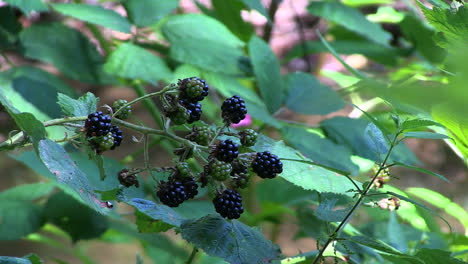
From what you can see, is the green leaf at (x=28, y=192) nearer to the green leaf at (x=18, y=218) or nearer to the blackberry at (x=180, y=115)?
the green leaf at (x=18, y=218)

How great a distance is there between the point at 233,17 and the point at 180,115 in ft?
3.05

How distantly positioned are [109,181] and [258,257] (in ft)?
1.57

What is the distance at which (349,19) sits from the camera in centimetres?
150

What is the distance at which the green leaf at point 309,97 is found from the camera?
4.28ft

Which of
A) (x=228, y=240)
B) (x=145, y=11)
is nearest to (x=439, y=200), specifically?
(x=228, y=240)

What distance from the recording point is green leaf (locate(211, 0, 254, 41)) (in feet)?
5.10

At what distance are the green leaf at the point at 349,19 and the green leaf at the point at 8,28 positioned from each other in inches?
28.8

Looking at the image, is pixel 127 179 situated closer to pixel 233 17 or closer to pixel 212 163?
pixel 212 163

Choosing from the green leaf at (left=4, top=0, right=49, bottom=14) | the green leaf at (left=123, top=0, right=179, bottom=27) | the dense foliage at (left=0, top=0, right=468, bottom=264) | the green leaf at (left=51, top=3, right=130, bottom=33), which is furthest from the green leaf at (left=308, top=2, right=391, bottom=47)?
the green leaf at (left=4, top=0, right=49, bottom=14)

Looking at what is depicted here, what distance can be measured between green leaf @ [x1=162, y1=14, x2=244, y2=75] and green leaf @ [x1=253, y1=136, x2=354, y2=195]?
0.56m

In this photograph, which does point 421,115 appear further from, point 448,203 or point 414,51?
point 414,51

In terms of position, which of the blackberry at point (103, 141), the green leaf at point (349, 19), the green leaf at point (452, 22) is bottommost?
the green leaf at point (349, 19)

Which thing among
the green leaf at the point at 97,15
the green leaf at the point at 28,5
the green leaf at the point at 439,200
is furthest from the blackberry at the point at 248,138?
the green leaf at the point at 28,5

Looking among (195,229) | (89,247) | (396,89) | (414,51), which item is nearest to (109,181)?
(195,229)
